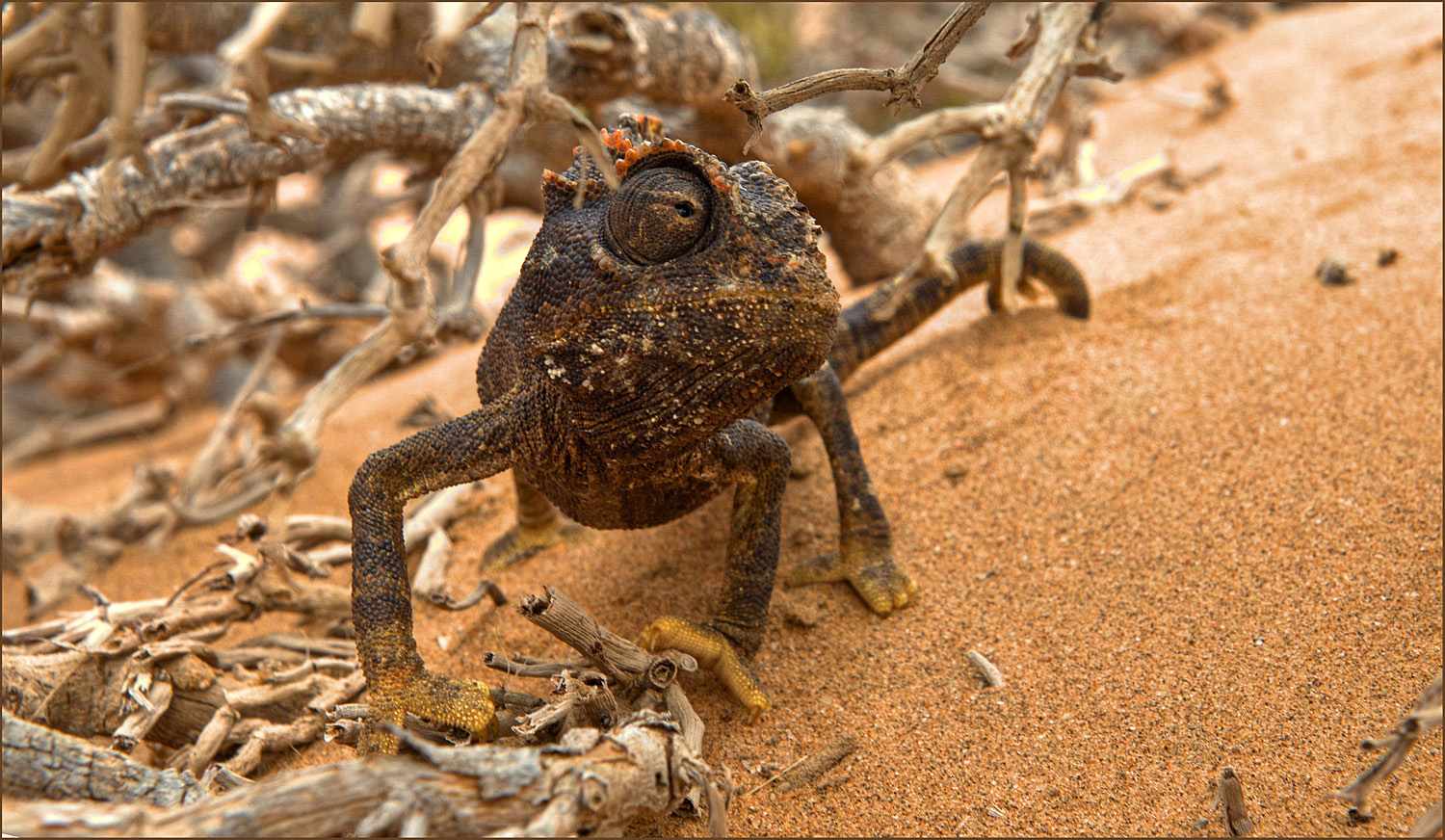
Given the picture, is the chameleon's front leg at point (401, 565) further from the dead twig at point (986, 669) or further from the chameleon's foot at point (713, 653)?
the dead twig at point (986, 669)

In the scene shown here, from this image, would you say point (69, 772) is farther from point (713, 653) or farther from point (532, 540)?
point (532, 540)

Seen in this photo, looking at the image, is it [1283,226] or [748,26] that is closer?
[1283,226]

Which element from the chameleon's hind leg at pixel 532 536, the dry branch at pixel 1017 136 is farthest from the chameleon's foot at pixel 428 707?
the dry branch at pixel 1017 136

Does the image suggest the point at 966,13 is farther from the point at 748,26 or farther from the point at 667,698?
the point at 748,26

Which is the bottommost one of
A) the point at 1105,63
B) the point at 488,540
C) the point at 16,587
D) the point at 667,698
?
the point at 16,587

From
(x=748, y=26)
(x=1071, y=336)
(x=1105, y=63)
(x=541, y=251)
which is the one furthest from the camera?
(x=748, y=26)

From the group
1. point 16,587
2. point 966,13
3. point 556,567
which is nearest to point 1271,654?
point 966,13

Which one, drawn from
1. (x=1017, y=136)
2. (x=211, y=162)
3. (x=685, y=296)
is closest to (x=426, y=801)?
(x=685, y=296)
